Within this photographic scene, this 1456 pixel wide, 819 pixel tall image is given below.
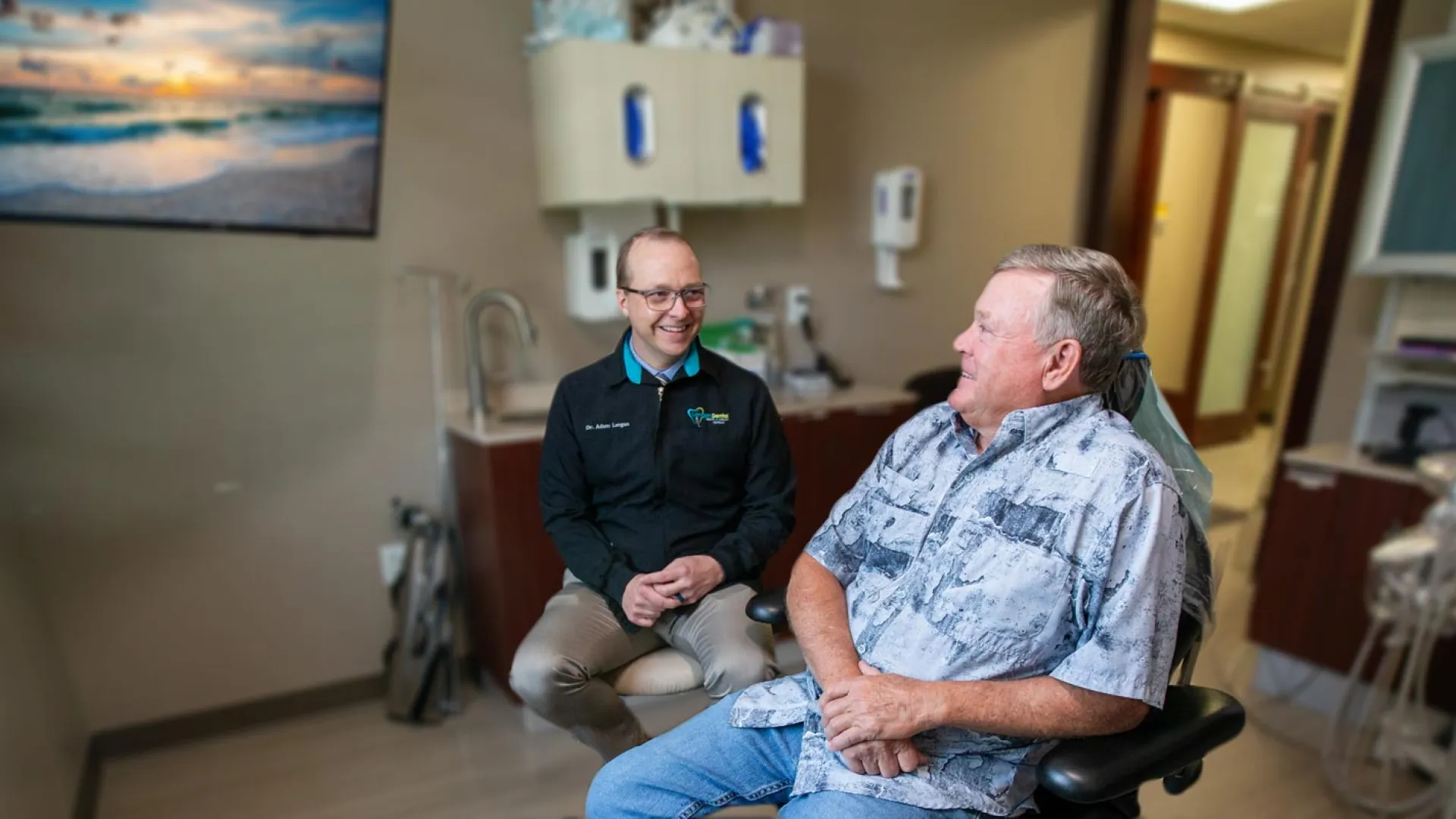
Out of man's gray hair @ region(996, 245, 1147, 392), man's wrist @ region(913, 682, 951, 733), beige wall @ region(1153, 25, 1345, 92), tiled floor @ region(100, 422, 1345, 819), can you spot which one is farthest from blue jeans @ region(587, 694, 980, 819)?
beige wall @ region(1153, 25, 1345, 92)

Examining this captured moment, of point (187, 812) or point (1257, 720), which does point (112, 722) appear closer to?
point (187, 812)

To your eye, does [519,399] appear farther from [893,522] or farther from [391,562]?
[893,522]

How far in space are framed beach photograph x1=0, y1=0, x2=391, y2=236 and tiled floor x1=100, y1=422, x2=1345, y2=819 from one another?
1406mm

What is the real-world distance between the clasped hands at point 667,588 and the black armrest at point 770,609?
117 mm

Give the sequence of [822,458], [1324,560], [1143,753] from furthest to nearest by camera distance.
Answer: [822,458], [1324,560], [1143,753]

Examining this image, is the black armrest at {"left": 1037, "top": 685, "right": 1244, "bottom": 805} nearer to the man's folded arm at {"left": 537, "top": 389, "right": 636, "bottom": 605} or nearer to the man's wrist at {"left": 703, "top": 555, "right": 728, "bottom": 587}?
the man's wrist at {"left": 703, "top": 555, "right": 728, "bottom": 587}

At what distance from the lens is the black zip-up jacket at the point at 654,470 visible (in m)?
1.45

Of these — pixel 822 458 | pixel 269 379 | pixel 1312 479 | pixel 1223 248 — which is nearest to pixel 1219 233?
pixel 1223 248

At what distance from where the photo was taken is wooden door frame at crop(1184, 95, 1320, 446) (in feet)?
15.0

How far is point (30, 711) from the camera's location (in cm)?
160

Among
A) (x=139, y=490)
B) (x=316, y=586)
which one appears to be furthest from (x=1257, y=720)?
(x=139, y=490)

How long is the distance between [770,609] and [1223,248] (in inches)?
185

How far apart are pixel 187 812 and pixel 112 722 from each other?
41cm

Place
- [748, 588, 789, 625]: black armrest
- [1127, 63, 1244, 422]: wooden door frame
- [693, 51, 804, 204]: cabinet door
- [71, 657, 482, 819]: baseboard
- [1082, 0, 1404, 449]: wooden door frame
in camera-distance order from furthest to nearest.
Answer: [1127, 63, 1244, 422]: wooden door frame, [1082, 0, 1404, 449]: wooden door frame, [693, 51, 804, 204]: cabinet door, [71, 657, 482, 819]: baseboard, [748, 588, 789, 625]: black armrest
